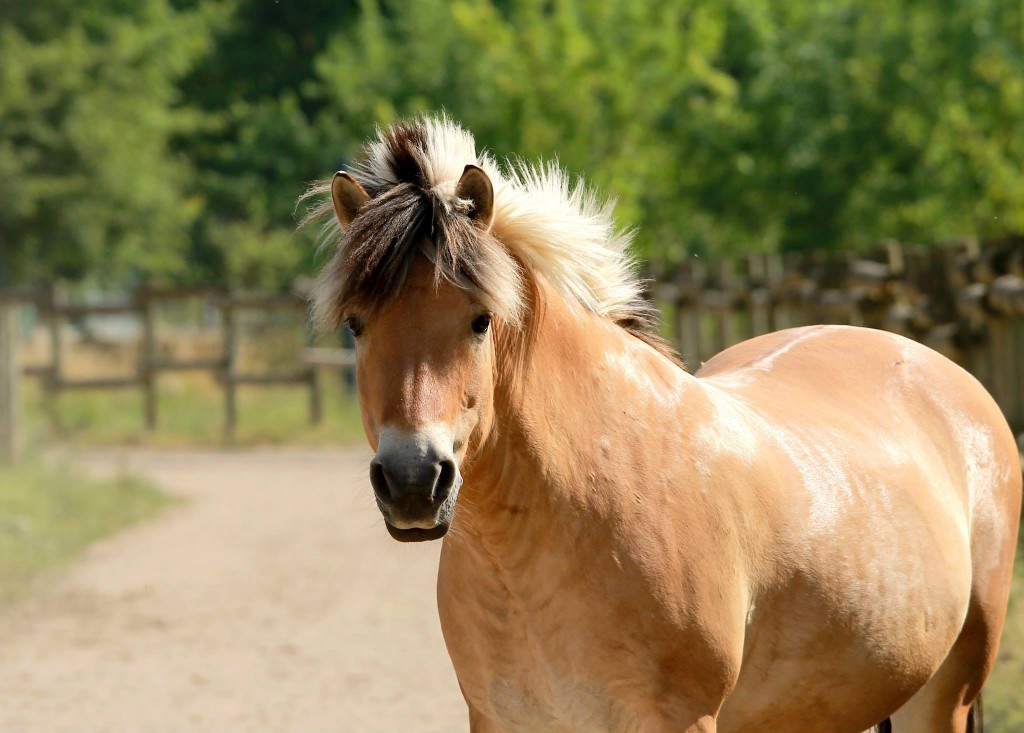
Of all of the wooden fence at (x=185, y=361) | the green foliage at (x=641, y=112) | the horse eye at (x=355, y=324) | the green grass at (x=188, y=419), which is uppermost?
the green foliage at (x=641, y=112)

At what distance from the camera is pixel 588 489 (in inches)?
109

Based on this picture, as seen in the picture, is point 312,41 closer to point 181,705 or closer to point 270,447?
point 270,447

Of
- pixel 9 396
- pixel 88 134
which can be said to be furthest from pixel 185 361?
pixel 88 134

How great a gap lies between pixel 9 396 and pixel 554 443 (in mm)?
10289

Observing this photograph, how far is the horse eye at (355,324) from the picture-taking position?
268cm

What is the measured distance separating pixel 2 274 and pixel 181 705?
24.0 m

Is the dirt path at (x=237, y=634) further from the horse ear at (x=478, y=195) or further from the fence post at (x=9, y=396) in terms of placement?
the fence post at (x=9, y=396)

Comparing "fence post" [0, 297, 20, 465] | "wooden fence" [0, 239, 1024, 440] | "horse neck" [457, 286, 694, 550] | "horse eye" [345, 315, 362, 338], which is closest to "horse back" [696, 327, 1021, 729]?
"horse neck" [457, 286, 694, 550]

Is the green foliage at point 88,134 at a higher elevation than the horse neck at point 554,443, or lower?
higher

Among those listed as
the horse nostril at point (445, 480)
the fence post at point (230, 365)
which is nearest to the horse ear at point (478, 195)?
the horse nostril at point (445, 480)

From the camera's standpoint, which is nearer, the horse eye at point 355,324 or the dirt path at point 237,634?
the horse eye at point 355,324

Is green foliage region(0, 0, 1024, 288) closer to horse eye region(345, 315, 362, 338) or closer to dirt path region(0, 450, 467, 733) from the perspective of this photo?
dirt path region(0, 450, 467, 733)

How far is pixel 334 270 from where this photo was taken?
106 inches

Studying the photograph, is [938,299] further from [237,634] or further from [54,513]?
[54,513]
